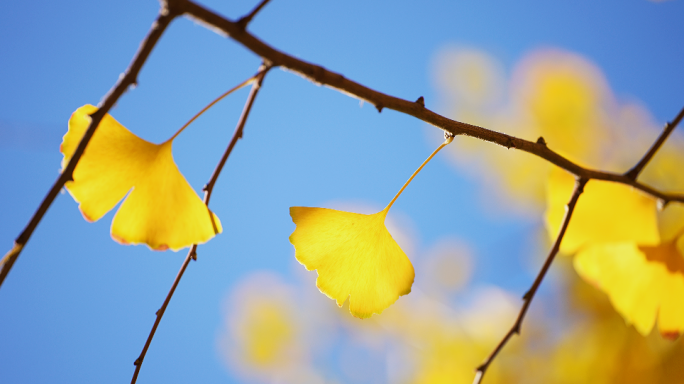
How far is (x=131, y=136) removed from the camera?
0.79 ft

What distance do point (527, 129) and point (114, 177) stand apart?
3.99ft

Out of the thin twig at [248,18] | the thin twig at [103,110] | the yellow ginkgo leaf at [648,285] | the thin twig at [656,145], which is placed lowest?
the thin twig at [103,110]

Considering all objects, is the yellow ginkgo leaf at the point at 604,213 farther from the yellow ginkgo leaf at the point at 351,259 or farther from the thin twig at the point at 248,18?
the thin twig at the point at 248,18

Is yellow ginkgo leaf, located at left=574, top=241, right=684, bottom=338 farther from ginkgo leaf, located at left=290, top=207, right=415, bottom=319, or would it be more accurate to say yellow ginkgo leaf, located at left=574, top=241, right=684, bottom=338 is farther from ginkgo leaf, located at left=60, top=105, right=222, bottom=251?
ginkgo leaf, located at left=60, top=105, right=222, bottom=251

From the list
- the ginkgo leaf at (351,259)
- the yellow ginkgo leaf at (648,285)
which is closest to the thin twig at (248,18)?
the ginkgo leaf at (351,259)

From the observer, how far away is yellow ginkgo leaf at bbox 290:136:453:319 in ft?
0.82

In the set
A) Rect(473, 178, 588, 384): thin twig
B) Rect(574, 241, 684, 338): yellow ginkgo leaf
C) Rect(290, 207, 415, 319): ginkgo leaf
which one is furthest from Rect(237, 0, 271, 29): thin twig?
Rect(574, 241, 684, 338): yellow ginkgo leaf

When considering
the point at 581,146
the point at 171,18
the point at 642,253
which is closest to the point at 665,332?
the point at 642,253

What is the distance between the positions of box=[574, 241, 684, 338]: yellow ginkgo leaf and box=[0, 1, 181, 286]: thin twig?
1.29 feet

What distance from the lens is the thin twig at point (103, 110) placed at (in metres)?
0.14

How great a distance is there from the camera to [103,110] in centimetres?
15

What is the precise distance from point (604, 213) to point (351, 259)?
0.26 m

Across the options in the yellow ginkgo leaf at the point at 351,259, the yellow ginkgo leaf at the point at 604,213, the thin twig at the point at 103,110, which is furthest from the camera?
the yellow ginkgo leaf at the point at 604,213

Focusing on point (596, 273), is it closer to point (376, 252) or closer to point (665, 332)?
point (665, 332)
